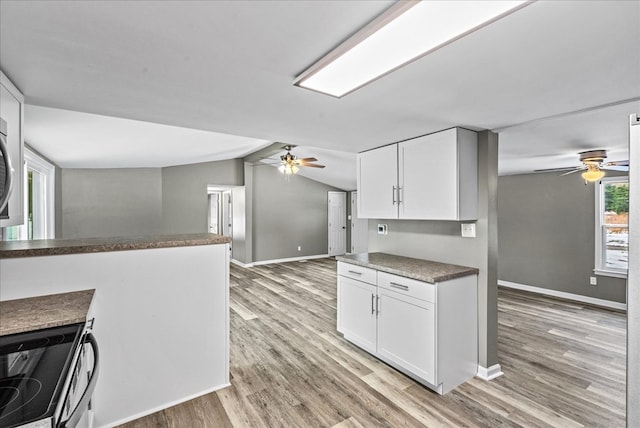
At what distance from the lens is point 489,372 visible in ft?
8.52

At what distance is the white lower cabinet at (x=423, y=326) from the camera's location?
237 centimetres

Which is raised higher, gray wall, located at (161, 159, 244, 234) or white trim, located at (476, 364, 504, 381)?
gray wall, located at (161, 159, 244, 234)

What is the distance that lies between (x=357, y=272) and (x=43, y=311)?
2.39 meters

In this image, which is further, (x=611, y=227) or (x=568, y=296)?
(x=568, y=296)

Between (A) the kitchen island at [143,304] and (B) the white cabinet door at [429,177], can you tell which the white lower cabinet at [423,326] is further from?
(A) the kitchen island at [143,304]

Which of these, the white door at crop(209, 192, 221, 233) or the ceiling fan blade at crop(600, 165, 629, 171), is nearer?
the ceiling fan blade at crop(600, 165, 629, 171)

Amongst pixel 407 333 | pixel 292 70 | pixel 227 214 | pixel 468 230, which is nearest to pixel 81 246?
pixel 292 70

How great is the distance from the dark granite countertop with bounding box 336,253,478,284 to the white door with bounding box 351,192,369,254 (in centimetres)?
570

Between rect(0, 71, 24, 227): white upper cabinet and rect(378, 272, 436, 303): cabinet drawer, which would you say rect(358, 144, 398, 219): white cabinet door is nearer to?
rect(378, 272, 436, 303): cabinet drawer

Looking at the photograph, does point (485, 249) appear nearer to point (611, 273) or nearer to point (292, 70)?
point (292, 70)

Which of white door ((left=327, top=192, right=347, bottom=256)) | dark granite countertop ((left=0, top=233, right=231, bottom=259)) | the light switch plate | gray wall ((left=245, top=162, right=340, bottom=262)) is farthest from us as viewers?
white door ((left=327, top=192, right=347, bottom=256))

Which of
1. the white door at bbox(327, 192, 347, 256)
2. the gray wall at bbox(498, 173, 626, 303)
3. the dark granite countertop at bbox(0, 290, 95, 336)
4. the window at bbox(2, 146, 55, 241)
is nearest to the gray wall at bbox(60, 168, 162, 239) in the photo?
the window at bbox(2, 146, 55, 241)

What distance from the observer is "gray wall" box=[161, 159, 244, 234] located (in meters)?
6.75

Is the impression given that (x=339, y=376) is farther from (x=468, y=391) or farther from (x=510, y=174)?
(x=510, y=174)
